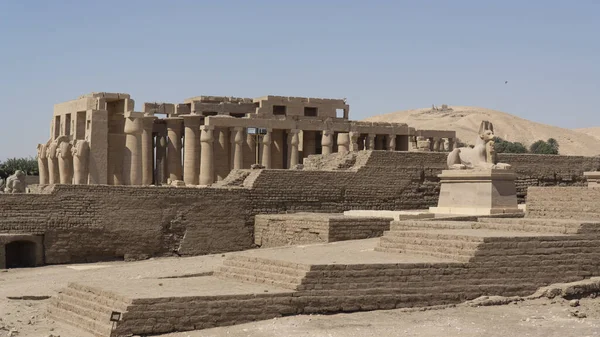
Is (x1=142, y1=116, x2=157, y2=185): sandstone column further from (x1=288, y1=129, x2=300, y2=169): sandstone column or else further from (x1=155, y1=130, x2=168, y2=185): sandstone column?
(x1=288, y1=129, x2=300, y2=169): sandstone column

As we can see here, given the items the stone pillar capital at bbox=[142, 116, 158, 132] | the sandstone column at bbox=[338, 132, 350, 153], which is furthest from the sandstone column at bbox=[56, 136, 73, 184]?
the sandstone column at bbox=[338, 132, 350, 153]

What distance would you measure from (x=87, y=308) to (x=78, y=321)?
0.74ft

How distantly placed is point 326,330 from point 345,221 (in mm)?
8233

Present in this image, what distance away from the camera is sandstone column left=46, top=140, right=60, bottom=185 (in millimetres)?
31197

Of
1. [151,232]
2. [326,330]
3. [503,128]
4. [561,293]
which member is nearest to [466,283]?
[561,293]

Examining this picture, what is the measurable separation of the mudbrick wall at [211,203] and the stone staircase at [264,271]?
7.34 metres

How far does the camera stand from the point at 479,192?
22.0m

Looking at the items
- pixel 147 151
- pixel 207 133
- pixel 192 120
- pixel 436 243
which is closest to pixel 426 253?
pixel 436 243

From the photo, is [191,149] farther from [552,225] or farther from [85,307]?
[85,307]

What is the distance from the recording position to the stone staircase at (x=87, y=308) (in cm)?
1231

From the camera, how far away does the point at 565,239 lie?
1520cm

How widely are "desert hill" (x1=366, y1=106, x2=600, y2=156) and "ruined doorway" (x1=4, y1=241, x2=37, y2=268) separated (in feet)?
216

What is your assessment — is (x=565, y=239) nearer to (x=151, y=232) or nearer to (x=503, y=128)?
(x=151, y=232)

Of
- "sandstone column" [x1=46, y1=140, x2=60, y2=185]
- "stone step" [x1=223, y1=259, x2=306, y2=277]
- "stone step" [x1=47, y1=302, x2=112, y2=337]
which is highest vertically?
"sandstone column" [x1=46, y1=140, x2=60, y2=185]
